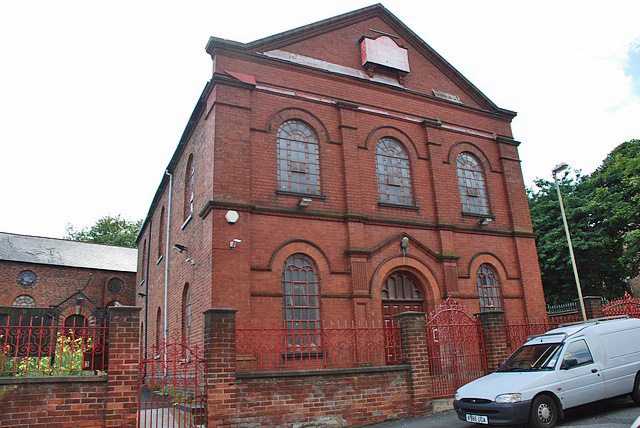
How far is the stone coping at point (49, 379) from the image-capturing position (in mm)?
7449

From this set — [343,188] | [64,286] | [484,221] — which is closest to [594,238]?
[484,221]

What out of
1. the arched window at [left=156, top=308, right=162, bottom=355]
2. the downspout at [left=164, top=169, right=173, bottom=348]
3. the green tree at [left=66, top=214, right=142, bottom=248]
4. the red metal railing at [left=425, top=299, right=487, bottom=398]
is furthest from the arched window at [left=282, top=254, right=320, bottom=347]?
the green tree at [left=66, top=214, right=142, bottom=248]

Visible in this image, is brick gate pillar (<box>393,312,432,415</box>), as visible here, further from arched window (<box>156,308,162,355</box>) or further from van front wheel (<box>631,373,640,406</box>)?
arched window (<box>156,308,162,355</box>)

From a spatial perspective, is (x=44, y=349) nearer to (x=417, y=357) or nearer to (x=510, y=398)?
(x=417, y=357)

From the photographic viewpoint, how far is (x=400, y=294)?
1467 cm

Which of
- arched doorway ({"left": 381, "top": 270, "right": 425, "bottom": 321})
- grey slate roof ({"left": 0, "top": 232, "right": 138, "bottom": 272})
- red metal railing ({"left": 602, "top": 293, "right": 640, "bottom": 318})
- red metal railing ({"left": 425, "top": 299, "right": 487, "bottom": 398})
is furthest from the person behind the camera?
grey slate roof ({"left": 0, "top": 232, "right": 138, "bottom": 272})

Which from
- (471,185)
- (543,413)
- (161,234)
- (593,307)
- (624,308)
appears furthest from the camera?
(161,234)

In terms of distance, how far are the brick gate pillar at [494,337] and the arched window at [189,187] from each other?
9.57 m

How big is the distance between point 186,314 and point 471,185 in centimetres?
1073

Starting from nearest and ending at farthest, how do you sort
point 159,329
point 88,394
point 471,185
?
point 88,394 < point 471,185 < point 159,329

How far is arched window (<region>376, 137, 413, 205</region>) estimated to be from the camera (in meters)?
15.5

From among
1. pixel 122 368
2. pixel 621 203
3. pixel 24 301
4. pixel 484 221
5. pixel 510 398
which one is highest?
pixel 621 203

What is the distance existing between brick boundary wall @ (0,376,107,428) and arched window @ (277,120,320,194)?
7452 mm

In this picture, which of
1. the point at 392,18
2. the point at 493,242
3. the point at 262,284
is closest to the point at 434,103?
the point at 392,18
